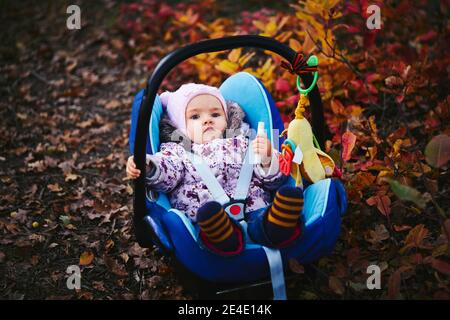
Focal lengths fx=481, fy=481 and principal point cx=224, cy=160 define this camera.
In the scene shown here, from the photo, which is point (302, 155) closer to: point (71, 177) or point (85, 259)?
point (85, 259)

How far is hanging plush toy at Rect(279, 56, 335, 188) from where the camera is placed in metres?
2.53

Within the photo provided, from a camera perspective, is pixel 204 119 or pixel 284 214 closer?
pixel 284 214

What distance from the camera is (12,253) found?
9.87ft

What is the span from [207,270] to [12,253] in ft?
4.66

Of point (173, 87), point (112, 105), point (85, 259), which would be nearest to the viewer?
point (85, 259)

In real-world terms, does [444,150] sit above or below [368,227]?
above

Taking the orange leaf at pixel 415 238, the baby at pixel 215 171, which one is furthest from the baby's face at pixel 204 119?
the orange leaf at pixel 415 238

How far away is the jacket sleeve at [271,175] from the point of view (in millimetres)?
2662

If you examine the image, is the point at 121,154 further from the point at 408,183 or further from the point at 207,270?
the point at 408,183

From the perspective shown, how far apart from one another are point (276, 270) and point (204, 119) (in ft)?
3.51

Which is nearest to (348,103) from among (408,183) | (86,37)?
(408,183)

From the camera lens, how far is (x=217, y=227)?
86.7 inches

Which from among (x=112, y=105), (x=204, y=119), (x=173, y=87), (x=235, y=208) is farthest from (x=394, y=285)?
(x=112, y=105)

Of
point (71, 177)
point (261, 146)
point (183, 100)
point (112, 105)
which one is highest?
point (112, 105)
